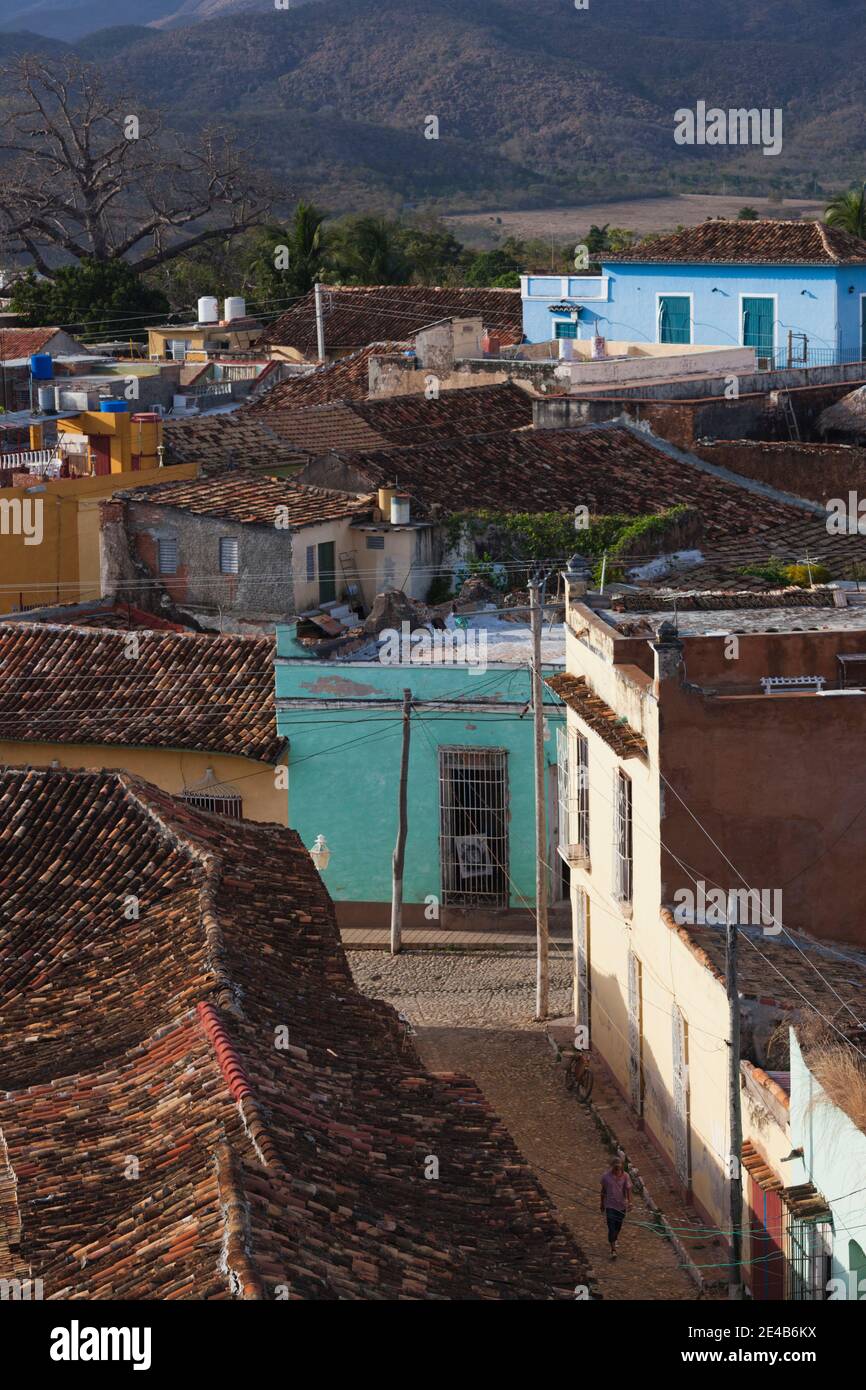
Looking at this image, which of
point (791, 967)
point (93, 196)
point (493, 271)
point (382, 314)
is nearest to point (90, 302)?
point (382, 314)

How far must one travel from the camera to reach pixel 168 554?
99.7 ft

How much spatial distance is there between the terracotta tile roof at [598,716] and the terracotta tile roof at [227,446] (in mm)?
14765

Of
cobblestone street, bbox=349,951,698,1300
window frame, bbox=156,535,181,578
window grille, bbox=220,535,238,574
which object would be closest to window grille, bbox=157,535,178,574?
window frame, bbox=156,535,181,578

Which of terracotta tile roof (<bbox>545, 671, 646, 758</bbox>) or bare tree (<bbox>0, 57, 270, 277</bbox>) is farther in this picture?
bare tree (<bbox>0, 57, 270, 277</bbox>)

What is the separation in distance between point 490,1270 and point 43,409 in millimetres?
28067

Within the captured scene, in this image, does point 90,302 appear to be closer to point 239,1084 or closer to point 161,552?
point 161,552

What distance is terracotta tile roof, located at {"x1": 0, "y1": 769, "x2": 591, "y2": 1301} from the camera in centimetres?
1193

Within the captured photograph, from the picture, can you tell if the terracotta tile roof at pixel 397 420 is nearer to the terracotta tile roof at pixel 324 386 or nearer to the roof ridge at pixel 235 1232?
the terracotta tile roof at pixel 324 386

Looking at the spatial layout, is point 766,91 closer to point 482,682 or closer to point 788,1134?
point 482,682

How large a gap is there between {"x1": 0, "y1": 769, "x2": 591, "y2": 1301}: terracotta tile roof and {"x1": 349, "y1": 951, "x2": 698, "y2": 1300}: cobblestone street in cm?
234

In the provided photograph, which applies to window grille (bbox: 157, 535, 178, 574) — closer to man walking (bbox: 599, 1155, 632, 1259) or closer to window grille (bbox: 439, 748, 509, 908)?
window grille (bbox: 439, 748, 509, 908)

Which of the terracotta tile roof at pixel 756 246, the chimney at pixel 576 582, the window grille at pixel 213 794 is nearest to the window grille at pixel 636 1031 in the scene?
the chimney at pixel 576 582

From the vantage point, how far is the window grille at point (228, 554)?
29.7 m
